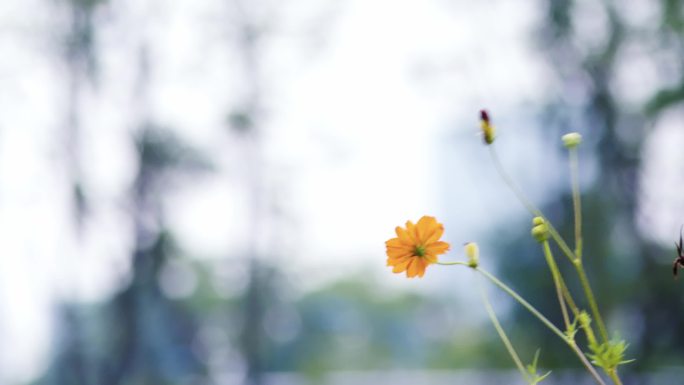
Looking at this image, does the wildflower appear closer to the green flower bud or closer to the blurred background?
the green flower bud

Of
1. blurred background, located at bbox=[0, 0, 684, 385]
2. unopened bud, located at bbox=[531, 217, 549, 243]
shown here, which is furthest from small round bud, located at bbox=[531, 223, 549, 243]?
blurred background, located at bbox=[0, 0, 684, 385]

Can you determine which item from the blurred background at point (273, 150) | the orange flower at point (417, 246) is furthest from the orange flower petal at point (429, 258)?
the blurred background at point (273, 150)

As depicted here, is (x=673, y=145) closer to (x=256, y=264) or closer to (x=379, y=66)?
(x=379, y=66)

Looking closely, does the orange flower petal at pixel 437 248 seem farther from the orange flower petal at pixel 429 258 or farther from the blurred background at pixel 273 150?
the blurred background at pixel 273 150

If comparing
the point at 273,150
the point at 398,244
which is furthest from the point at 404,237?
the point at 273,150

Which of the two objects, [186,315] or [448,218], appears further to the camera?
[448,218]

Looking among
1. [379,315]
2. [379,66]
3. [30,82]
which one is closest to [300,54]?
[379,66]

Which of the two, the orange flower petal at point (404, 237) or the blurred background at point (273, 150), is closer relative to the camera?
the orange flower petal at point (404, 237)

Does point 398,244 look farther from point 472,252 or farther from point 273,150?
point 273,150
